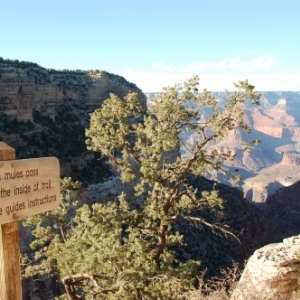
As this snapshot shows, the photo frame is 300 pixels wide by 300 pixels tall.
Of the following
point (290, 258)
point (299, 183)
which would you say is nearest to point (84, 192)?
point (290, 258)

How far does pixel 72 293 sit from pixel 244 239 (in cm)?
3106

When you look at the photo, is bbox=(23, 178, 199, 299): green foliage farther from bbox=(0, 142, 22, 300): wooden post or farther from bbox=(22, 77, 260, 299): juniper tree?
bbox=(0, 142, 22, 300): wooden post

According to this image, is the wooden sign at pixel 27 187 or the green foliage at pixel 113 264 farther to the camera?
the green foliage at pixel 113 264

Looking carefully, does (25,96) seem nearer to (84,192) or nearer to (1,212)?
(84,192)

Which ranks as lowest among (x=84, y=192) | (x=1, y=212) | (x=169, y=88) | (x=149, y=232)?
(x=84, y=192)

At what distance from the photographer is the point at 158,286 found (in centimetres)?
975

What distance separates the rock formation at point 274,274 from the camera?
8.45m

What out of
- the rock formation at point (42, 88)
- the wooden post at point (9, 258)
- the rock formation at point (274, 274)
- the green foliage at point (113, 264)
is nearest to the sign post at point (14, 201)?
the wooden post at point (9, 258)

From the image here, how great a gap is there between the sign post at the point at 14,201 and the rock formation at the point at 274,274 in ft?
18.5

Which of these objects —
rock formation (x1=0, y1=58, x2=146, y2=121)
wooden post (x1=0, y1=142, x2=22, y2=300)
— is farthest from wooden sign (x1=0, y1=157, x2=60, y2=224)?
rock formation (x1=0, y1=58, x2=146, y2=121)

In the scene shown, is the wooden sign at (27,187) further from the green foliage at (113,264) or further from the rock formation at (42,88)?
the rock formation at (42,88)

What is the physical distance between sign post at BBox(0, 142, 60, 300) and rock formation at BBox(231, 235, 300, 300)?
18.5ft

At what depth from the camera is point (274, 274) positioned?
876 cm

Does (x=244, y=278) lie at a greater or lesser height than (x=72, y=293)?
greater
